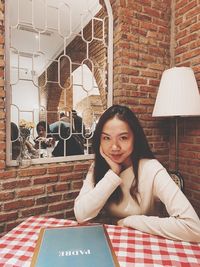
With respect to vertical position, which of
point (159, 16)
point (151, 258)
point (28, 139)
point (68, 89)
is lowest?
point (151, 258)

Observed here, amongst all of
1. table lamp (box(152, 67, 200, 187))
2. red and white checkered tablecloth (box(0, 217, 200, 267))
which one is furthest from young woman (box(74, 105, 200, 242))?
table lamp (box(152, 67, 200, 187))

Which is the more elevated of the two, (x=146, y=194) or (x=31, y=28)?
(x=31, y=28)

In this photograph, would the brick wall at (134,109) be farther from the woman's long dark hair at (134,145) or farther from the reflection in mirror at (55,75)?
the woman's long dark hair at (134,145)

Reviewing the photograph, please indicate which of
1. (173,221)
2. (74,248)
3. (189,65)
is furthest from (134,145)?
(189,65)

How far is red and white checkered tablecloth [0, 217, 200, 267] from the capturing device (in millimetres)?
866

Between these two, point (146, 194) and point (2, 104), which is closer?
point (146, 194)

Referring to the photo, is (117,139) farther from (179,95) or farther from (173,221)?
(179,95)

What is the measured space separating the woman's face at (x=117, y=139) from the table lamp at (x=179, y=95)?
2.04 feet

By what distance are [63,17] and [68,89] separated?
0.65 metres

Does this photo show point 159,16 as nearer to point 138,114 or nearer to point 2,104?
point 138,114

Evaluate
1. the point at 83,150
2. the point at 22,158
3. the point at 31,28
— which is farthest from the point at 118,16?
the point at 22,158

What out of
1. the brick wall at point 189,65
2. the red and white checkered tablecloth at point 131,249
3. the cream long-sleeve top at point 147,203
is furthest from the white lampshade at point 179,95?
the red and white checkered tablecloth at point 131,249

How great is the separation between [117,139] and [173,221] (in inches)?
23.6

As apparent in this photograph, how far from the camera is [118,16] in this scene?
2252 millimetres
